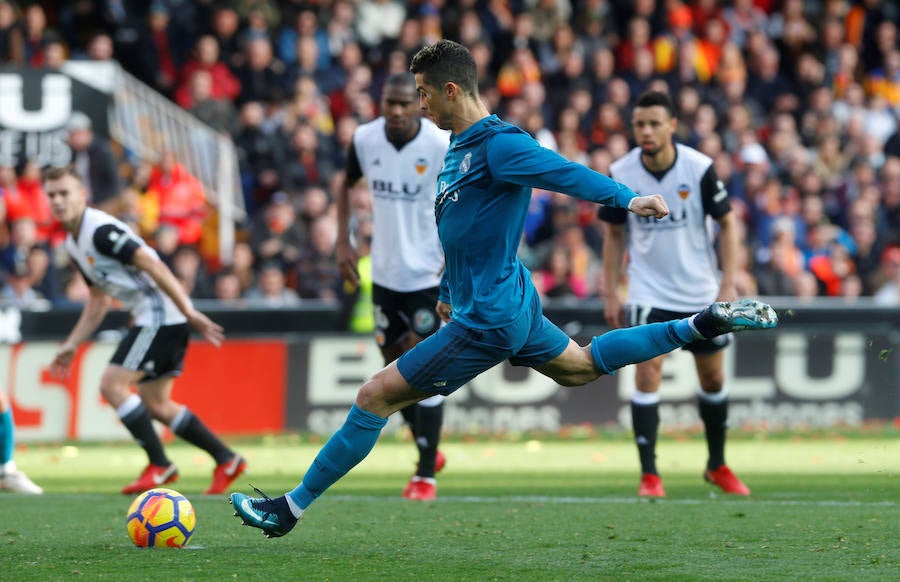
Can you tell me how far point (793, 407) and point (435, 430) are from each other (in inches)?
274

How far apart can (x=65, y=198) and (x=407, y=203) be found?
2164 mm

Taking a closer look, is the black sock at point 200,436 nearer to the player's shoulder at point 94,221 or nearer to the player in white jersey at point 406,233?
the player in white jersey at point 406,233

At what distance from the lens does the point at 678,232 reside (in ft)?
30.2

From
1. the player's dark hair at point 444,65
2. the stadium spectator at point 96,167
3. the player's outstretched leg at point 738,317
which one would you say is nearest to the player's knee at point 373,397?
the player's dark hair at point 444,65

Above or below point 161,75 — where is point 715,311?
below

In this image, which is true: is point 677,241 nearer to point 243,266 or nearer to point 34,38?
point 243,266

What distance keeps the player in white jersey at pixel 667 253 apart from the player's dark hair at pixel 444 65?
2.82m

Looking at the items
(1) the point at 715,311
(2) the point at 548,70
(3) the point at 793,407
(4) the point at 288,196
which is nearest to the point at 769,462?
(3) the point at 793,407

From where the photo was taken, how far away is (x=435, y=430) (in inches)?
360

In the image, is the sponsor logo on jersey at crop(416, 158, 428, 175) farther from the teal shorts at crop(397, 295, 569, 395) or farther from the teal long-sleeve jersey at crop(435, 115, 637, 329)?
the teal shorts at crop(397, 295, 569, 395)

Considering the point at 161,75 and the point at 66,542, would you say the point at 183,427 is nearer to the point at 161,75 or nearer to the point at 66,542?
the point at 66,542

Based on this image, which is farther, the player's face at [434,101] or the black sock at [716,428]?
the black sock at [716,428]

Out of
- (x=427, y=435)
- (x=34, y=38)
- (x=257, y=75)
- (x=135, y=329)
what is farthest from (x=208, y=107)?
(x=427, y=435)

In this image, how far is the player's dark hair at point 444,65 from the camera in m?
6.29
